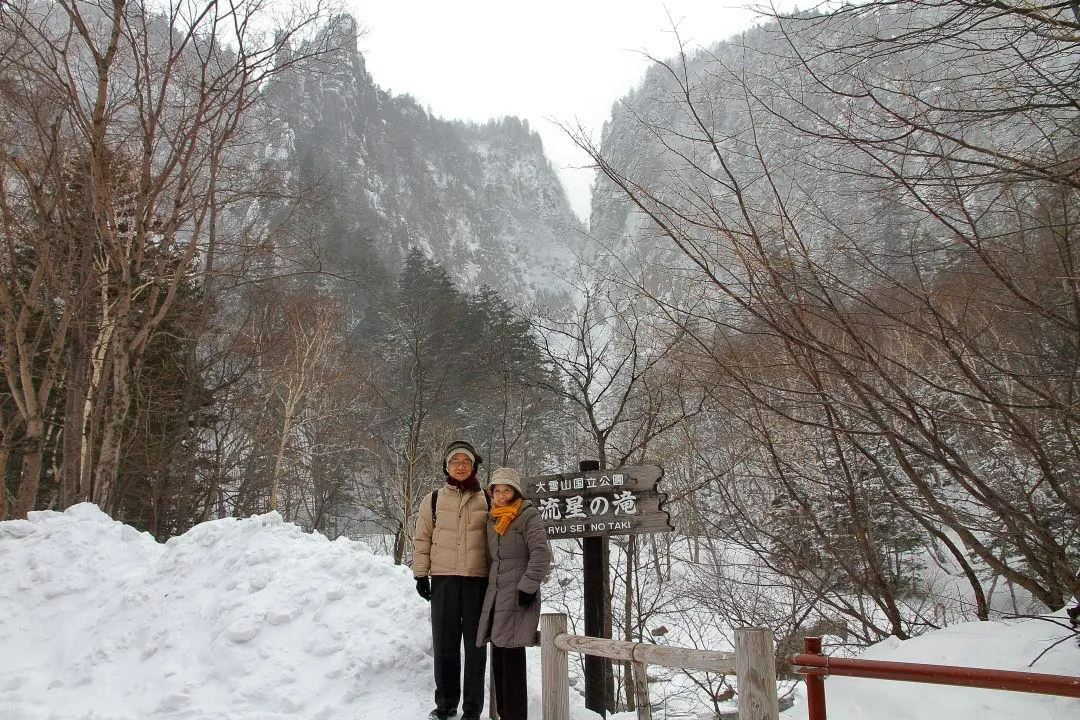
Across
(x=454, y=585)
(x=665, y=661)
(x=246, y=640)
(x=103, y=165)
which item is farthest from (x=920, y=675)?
(x=103, y=165)

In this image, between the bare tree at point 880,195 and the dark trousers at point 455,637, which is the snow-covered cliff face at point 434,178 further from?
the bare tree at point 880,195

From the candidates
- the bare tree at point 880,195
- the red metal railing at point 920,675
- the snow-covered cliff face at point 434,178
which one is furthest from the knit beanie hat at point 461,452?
the snow-covered cliff face at point 434,178

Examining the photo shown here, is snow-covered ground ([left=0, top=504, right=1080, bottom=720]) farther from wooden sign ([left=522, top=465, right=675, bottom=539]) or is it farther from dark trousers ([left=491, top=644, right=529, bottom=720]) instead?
wooden sign ([left=522, top=465, right=675, bottom=539])

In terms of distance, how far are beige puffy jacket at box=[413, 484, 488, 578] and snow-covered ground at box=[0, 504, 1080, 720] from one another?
0.82m

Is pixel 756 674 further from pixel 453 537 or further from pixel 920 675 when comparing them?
pixel 453 537

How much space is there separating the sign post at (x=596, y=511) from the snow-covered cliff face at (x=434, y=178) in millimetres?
44200

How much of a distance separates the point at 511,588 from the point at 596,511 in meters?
0.83

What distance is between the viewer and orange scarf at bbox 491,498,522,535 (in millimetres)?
3729

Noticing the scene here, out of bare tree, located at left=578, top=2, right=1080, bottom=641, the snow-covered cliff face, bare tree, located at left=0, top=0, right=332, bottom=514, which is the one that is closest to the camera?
bare tree, located at left=578, top=2, right=1080, bottom=641

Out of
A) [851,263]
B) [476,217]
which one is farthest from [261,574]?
[476,217]

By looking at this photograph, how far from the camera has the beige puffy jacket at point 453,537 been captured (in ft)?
12.5

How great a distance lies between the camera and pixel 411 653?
13.9ft

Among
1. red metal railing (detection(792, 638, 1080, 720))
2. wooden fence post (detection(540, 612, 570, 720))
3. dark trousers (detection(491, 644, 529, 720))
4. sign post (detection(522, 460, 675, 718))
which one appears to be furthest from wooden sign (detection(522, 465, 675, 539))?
red metal railing (detection(792, 638, 1080, 720))

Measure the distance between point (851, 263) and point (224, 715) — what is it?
4202 mm
